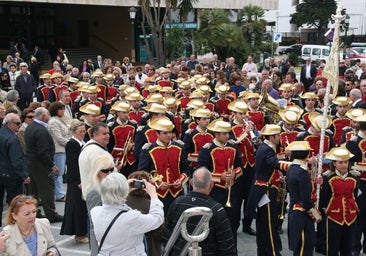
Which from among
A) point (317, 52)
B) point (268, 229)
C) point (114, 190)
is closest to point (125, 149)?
point (268, 229)

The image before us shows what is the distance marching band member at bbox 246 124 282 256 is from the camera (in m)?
7.06

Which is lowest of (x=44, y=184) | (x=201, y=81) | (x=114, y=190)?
(x=44, y=184)

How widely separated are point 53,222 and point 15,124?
1873mm

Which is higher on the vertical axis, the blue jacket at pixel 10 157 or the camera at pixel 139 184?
the camera at pixel 139 184

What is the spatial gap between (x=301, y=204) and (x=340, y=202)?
0.68m

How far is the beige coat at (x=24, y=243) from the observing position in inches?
182

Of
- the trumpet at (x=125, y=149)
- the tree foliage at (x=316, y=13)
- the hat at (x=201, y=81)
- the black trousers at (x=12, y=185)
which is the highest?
the tree foliage at (x=316, y=13)

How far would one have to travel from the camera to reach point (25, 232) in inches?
186

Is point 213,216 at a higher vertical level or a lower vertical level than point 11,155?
higher

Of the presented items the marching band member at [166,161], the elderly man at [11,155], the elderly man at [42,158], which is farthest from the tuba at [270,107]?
the elderly man at [11,155]

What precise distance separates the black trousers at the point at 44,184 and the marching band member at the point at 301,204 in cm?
415

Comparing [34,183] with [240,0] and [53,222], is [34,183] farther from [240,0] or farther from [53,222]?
[240,0]

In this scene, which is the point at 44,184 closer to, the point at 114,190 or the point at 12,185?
the point at 12,185

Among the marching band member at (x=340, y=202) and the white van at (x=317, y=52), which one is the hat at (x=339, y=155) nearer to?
the marching band member at (x=340, y=202)
